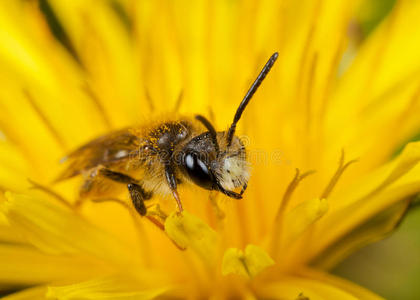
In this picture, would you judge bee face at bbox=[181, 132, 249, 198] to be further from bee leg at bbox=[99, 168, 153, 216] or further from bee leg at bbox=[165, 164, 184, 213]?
bee leg at bbox=[99, 168, 153, 216]

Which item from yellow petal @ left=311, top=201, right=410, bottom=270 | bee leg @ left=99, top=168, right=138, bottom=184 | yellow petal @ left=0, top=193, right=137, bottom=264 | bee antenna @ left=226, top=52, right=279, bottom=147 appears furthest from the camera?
bee leg @ left=99, top=168, right=138, bottom=184

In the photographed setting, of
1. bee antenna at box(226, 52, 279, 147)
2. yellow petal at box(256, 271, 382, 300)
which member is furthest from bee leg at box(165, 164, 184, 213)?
yellow petal at box(256, 271, 382, 300)

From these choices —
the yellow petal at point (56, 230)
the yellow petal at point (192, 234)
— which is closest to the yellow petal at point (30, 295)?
the yellow petal at point (56, 230)

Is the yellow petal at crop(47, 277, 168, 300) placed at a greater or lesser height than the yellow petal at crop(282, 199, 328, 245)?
greater

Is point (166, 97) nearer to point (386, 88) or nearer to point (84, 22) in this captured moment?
point (84, 22)

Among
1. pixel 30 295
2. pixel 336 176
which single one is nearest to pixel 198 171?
pixel 336 176

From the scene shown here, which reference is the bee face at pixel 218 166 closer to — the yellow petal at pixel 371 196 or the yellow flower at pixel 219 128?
the yellow flower at pixel 219 128
